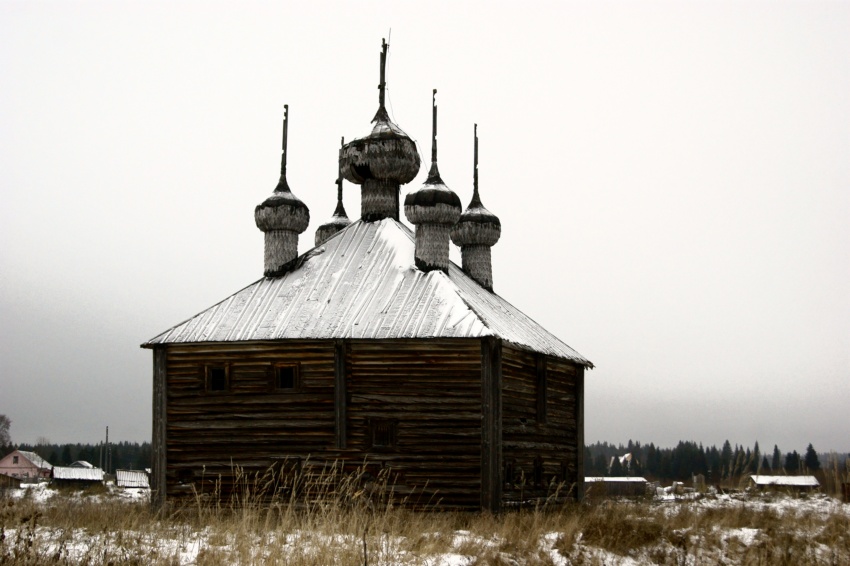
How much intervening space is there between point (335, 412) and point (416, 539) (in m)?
7.81

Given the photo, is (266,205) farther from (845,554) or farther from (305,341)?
(845,554)

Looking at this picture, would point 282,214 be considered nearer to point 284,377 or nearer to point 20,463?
point 284,377

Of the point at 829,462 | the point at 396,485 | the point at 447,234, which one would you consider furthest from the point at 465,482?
the point at 829,462

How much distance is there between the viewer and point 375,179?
23.8 metres

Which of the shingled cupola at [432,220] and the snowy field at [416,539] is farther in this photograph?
the shingled cupola at [432,220]

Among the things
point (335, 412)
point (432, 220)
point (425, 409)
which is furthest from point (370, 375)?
point (432, 220)

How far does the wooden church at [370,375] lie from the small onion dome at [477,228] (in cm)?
324

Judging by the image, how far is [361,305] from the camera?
65.7 feet

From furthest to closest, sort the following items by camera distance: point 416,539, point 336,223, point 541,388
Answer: point 336,223, point 541,388, point 416,539

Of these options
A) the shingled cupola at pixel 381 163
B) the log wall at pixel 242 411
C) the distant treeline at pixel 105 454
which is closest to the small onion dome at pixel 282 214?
the shingled cupola at pixel 381 163

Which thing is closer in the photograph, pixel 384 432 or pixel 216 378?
pixel 384 432

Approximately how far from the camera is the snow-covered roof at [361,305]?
753 inches

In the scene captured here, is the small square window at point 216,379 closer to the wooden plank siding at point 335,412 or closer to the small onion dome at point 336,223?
the wooden plank siding at point 335,412

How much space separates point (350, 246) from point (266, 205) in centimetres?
240
